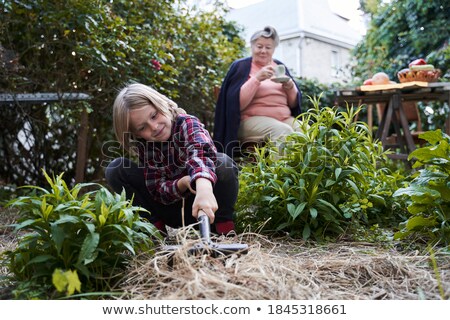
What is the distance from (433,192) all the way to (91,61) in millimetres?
2423

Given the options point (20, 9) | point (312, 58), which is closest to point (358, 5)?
point (312, 58)

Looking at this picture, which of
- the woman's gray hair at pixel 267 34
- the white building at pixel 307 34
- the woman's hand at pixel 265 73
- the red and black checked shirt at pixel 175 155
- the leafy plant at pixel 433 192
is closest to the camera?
the leafy plant at pixel 433 192

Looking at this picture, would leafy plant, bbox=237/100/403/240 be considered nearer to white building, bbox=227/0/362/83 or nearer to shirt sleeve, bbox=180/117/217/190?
shirt sleeve, bbox=180/117/217/190

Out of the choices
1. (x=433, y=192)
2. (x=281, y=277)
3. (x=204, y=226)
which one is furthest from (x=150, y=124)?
(x=433, y=192)

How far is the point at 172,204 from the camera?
2.14 meters

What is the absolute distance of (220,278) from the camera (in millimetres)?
1267

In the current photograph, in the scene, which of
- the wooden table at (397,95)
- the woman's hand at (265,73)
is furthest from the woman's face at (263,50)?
the wooden table at (397,95)

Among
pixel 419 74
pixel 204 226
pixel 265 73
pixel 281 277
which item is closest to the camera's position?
pixel 281 277

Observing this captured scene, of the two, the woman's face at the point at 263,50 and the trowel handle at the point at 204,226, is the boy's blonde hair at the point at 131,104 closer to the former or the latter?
the trowel handle at the point at 204,226

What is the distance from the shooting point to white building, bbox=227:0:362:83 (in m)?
11.7

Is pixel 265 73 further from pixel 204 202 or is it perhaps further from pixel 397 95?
pixel 204 202

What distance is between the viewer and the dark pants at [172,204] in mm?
2012

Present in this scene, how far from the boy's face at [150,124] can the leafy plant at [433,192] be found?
97cm
